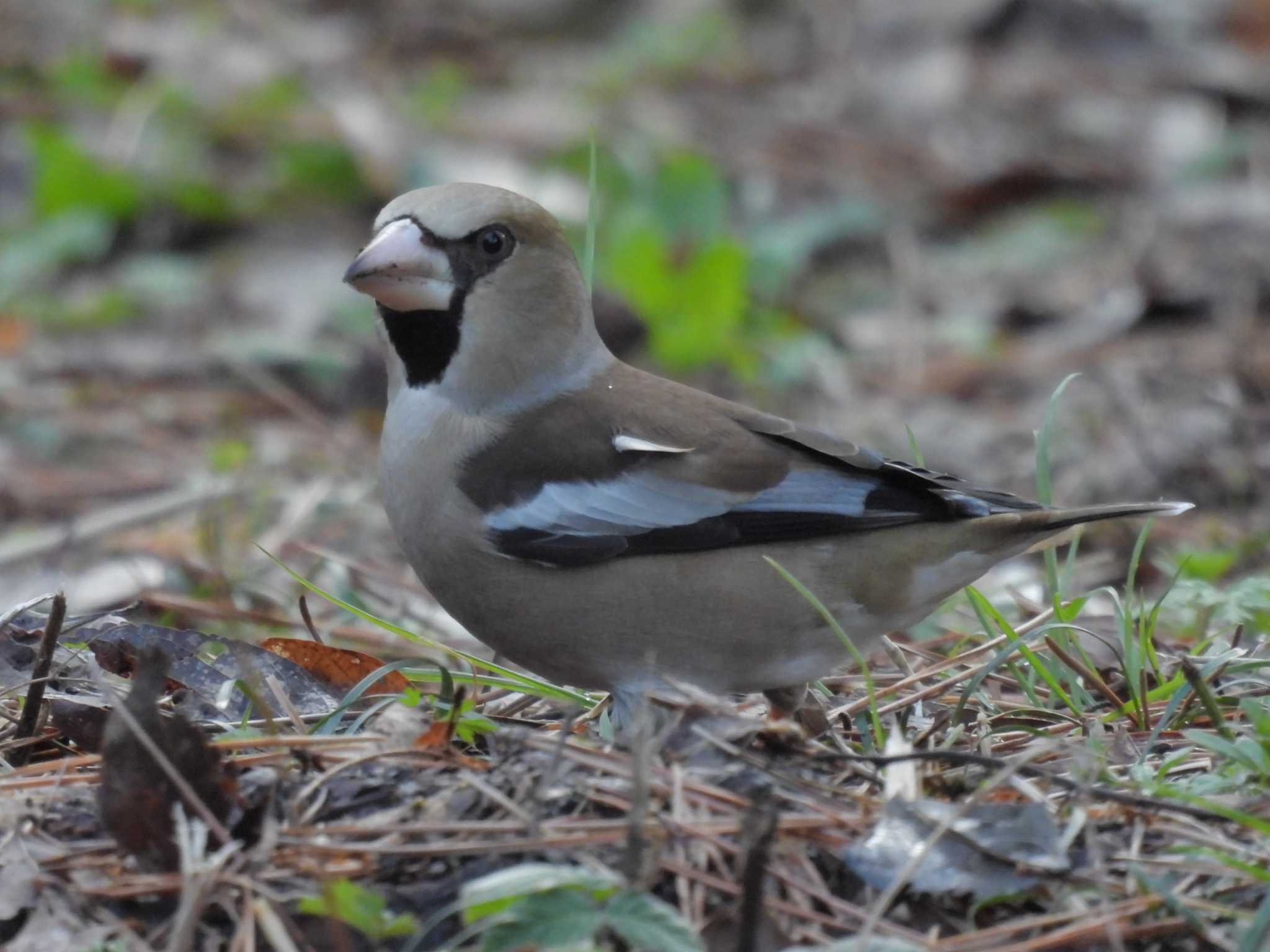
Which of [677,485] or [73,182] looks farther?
[73,182]

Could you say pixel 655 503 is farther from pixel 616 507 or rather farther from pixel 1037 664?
pixel 1037 664

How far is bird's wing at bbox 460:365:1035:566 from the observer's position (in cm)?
390

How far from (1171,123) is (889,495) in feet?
25.4

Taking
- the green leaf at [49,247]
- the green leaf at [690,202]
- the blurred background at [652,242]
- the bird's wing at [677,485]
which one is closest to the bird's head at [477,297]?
the bird's wing at [677,485]

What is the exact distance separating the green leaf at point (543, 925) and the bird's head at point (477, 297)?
182 centimetres

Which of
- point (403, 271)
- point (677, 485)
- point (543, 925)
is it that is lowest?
point (543, 925)

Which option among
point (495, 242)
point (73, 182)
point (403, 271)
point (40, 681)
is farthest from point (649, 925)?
point (73, 182)

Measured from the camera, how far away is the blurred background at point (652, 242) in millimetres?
6578

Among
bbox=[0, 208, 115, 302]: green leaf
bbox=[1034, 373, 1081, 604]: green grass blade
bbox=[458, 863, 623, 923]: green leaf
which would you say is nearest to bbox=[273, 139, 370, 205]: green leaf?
bbox=[0, 208, 115, 302]: green leaf

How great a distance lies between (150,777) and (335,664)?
1.08 meters

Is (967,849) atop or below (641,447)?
below

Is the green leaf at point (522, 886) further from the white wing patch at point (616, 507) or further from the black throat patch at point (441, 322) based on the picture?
the black throat patch at point (441, 322)

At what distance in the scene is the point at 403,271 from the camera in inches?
157

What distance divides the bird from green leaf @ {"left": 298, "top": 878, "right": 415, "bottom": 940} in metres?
1.21
